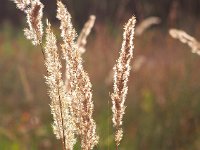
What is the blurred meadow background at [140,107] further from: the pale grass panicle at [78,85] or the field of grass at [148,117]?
the pale grass panicle at [78,85]

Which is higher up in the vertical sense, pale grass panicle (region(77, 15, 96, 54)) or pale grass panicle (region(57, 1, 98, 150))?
pale grass panicle (region(77, 15, 96, 54))

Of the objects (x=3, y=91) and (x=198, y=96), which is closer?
(x=198, y=96)

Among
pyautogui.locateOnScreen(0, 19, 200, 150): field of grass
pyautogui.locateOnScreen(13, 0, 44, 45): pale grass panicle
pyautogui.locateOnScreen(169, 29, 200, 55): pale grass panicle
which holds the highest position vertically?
pyautogui.locateOnScreen(0, 19, 200, 150): field of grass

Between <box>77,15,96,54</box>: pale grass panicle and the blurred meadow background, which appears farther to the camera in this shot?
the blurred meadow background

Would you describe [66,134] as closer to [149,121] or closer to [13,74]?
[149,121]

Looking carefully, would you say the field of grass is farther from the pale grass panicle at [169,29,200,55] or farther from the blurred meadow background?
the pale grass panicle at [169,29,200,55]

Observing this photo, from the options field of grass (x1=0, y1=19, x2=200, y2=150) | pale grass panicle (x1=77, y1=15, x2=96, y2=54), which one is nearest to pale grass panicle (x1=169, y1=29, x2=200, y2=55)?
pale grass panicle (x1=77, y1=15, x2=96, y2=54)

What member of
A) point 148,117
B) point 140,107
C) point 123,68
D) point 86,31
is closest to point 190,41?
point 86,31

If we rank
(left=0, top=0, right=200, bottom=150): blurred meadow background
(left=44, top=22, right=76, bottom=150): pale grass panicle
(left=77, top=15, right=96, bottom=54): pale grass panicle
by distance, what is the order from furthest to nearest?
(left=0, top=0, right=200, bottom=150): blurred meadow background < (left=77, top=15, right=96, bottom=54): pale grass panicle < (left=44, top=22, right=76, bottom=150): pale grass panicle

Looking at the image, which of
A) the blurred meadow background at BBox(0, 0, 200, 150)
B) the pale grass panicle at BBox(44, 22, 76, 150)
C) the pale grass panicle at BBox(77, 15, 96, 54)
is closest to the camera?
the pale grass panicle at BBox(44, 22, 76, 150)

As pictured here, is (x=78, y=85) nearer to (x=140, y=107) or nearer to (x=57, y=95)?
(x=57, y=95)

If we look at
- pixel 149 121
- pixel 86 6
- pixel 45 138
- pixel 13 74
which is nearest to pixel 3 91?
pixel 13 74
